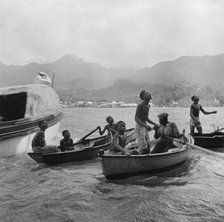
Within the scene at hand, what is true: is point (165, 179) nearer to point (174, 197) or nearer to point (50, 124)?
point (174, 197)

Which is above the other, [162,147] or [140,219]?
[162,147]

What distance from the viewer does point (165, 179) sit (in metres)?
9.85

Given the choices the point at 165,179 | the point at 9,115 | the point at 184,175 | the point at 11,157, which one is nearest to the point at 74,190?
the point at 165,179

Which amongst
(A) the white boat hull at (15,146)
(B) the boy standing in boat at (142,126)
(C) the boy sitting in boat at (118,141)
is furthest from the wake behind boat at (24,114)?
(B) the boy standing in boat at (142,126)

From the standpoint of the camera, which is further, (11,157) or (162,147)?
(11,157)

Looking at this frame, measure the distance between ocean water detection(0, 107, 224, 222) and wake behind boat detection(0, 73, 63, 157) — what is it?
1.38m

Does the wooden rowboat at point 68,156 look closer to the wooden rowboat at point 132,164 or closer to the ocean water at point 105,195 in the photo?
the ocean water at point 105,195

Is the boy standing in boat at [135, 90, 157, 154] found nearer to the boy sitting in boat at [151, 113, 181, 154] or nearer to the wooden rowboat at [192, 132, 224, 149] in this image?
the boy sitting in boat at [151, 113, 181, 154]

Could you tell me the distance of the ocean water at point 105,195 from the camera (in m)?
7.09

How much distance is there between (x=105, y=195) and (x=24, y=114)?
32.0ft

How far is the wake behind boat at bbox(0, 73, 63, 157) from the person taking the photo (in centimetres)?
1272

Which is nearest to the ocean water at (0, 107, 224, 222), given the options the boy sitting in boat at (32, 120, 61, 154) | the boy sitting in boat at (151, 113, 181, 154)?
the boy sitting in boat at (32, 120, 61, 154)

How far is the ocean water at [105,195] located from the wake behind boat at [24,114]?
138 cm

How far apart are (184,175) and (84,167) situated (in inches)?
145
